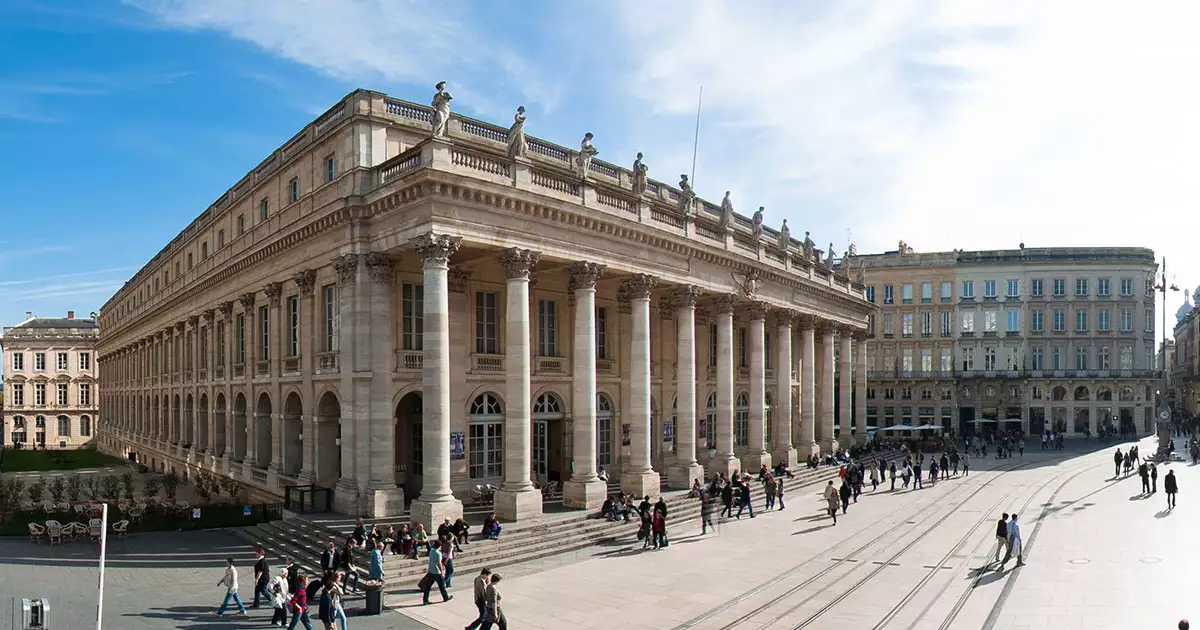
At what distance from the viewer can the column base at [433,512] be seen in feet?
76.5

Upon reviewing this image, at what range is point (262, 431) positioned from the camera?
114ft

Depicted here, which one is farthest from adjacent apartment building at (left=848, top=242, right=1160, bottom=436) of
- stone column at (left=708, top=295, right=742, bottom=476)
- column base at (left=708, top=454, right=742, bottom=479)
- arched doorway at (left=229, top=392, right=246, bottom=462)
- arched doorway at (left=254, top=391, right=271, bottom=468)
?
arched doorway at (left=229, top=392, right=246, bottom=462)

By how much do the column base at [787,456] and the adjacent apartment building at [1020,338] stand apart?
3388 centimetres

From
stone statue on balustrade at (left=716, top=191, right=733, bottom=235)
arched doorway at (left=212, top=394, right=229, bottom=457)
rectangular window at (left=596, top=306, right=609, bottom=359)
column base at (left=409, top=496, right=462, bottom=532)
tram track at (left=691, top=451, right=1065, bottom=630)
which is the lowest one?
tram track at (left=691, top=451, right=1065, bottom=630)

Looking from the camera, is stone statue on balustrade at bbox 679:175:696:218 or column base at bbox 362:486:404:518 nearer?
column base at bbox 362:486:404:518

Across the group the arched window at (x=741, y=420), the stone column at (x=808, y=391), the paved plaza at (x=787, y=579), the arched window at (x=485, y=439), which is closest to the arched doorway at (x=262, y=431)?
the paved plaza at (x=787, y=579)

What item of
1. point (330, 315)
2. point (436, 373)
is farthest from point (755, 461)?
point (330, 315)

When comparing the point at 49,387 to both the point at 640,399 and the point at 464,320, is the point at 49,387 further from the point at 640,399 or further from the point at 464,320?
the point at 640,399

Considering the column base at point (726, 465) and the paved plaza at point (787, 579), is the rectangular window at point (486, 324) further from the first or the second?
the column base at point (726, 465)

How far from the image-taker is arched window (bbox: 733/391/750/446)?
140ft

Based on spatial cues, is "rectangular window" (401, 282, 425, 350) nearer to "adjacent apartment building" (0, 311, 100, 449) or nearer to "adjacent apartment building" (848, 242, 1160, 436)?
"adjacent apartment building" (848, 242, 1160, 436)

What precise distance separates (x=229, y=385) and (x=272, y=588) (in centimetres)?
2325

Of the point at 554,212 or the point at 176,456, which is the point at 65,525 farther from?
the point at 176,456

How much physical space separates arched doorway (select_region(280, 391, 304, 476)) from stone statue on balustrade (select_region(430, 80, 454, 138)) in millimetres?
13536
